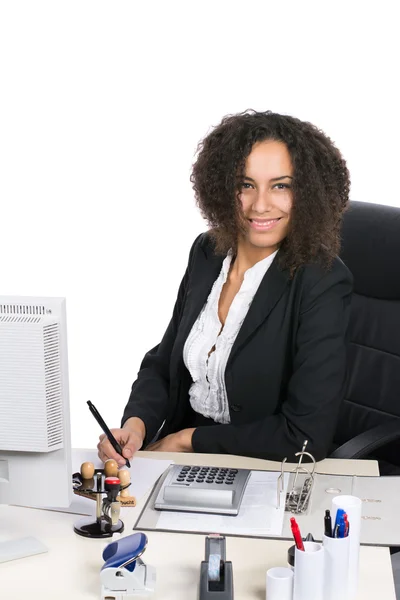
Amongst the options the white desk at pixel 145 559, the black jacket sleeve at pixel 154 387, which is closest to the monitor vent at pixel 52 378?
the white desk at pixel 145 559

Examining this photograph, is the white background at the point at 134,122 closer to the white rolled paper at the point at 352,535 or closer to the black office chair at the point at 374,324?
the black office chair at the point at 374,324

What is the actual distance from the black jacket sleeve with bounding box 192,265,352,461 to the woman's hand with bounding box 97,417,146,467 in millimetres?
155

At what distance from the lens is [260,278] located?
8.32ft

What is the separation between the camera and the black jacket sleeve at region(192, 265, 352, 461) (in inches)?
90.0

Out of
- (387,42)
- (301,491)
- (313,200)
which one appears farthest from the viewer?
(387,42)

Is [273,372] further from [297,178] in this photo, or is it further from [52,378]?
[52,378]

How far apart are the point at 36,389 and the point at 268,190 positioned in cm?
101

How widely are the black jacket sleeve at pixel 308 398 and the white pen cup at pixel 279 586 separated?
69 cm

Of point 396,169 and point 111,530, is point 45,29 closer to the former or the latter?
point 396,169

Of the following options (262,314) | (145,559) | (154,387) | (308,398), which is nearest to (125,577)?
(145,559)

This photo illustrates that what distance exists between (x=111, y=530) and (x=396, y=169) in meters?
2.67

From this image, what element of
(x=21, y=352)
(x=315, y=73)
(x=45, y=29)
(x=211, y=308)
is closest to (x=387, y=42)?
(x=315, y=73)

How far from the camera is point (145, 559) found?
1725mm

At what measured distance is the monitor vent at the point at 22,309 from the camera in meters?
1.69
